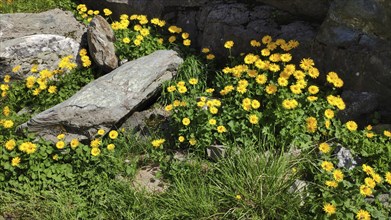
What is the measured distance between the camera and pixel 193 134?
176 inches

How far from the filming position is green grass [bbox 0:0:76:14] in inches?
266

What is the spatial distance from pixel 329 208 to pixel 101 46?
11.5 ft

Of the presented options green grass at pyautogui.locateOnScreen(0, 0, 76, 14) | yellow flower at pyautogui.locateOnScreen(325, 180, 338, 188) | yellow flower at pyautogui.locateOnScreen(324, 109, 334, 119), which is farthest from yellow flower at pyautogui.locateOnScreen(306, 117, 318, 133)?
green grass at pyautogui.locateOnScreen(0, 0, 76, 14)

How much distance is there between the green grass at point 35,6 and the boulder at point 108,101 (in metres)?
2.08

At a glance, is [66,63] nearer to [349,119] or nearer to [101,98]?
[101,98]

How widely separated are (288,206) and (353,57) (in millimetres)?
1956

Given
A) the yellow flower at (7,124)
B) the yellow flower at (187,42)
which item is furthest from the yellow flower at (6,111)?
the yellow flower at (187,42)

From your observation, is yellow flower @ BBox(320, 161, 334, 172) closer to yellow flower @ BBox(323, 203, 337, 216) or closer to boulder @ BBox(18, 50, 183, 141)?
yellow flower @ BBox(323, 203, 337, 216)

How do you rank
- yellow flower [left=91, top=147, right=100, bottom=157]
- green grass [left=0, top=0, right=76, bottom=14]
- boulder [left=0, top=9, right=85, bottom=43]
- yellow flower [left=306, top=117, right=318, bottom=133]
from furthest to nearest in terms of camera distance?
green grass [left=0, top=0, right=76, bottom=14]
boulder [left=0, top=9, right=85, bottom=43]
yellow flower [left=91, top=147, right=100, bottom=157]
yellow flower [left=306, top=117, right=318, bottom=133]

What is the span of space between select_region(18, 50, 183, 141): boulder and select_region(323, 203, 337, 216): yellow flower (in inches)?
94.7

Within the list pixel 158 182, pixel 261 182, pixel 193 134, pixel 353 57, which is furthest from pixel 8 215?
pixel 353 57

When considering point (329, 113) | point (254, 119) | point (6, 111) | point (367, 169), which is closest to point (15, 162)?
point (6, 111)

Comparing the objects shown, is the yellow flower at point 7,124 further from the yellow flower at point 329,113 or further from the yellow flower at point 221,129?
the yellow flower at point 329,113

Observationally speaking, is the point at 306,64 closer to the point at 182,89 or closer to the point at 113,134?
the point at 182,89
